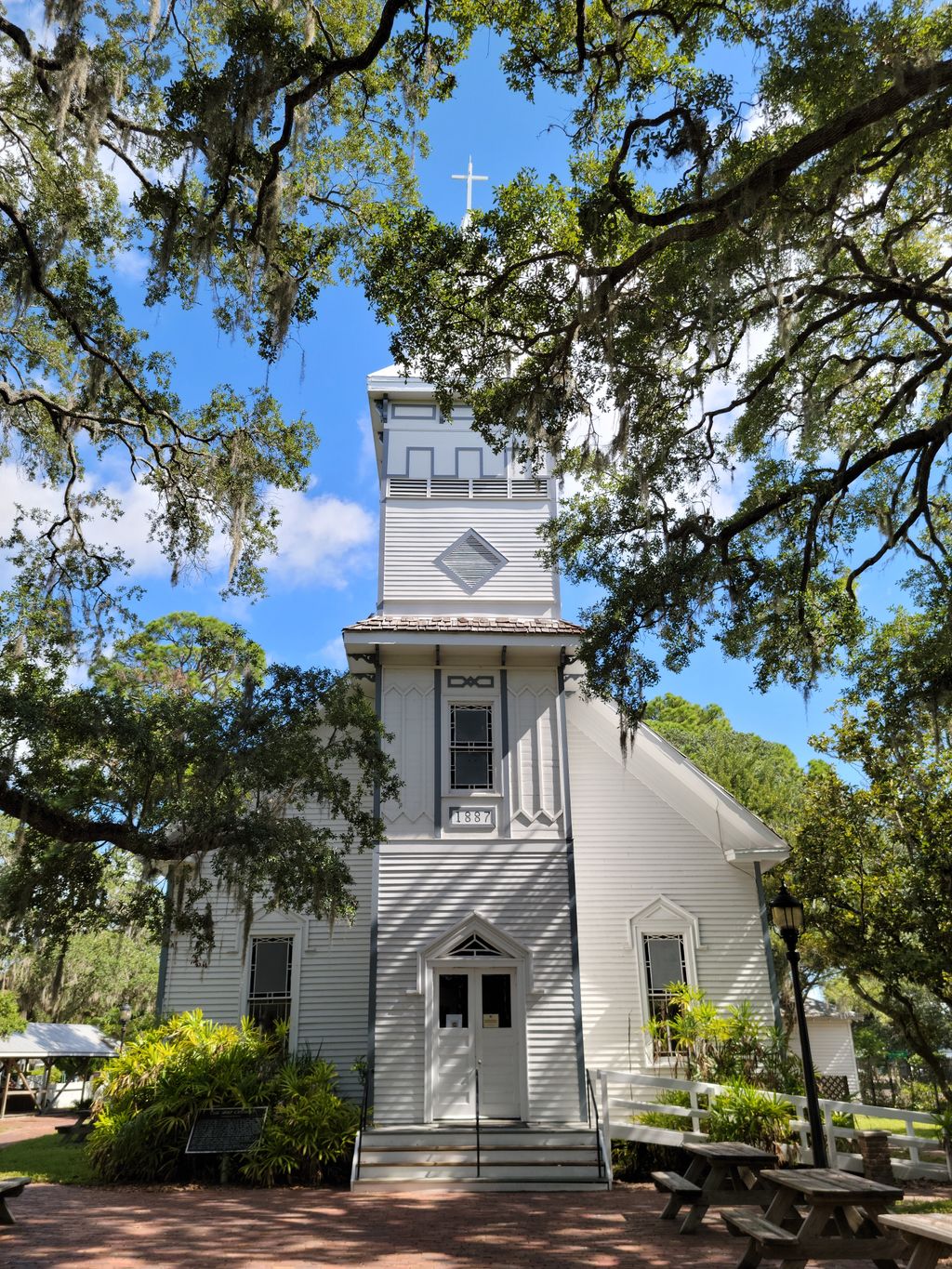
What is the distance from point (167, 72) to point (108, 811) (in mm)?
7412

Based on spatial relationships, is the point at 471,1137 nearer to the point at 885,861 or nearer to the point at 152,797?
the point at 152,797

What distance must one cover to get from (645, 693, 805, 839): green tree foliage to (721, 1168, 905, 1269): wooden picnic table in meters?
12.2

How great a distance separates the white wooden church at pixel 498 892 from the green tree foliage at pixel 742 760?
402cm

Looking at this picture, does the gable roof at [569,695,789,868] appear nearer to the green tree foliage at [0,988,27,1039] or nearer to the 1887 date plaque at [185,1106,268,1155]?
the 1887 date plaque at [185,1106,268,1155]

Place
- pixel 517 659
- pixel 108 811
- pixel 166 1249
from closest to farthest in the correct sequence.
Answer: pixel 166 1249 < pixel 108 811 < pixel 517 659

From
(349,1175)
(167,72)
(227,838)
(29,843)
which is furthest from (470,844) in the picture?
(167,72)

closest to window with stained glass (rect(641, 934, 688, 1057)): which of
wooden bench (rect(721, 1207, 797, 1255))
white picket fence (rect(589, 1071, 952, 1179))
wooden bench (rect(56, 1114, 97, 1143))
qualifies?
white picket fence (rect(589, 1071, 952, 1179))

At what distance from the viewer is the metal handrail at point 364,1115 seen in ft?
37.9

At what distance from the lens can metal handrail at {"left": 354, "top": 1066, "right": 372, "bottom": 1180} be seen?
455 inches

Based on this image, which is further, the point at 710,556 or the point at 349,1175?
the point at 349,1175

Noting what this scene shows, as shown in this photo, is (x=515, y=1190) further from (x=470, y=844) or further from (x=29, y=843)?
(x=29, y=843)

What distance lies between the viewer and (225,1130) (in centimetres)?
1175

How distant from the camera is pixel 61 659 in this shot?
9789 mm

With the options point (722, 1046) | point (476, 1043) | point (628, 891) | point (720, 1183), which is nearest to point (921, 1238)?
point (720, 1183)
